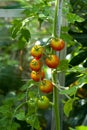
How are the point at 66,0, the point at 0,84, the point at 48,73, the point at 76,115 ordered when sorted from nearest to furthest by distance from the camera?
the point at 66,0 < the point at 76,115 < the point at 48,73 < the point at 0,84

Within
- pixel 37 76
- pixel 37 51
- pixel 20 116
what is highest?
pixel 37 51

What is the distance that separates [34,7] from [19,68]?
1.17m

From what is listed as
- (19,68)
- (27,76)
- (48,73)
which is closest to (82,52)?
(48,73)

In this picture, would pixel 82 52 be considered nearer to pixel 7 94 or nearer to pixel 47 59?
pixel 47 59

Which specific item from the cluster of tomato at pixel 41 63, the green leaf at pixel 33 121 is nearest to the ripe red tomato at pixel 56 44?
the cluster of tomato at pixel 41 63

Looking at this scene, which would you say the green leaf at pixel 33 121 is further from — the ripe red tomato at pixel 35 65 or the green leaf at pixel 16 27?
the green leaf at pixel 16 27

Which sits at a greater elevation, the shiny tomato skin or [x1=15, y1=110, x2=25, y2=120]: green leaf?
the shiny tomato skin

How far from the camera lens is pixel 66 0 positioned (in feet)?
4.69

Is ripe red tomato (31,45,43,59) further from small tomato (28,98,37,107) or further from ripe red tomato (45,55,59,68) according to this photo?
small tomato (28,98,37,107)

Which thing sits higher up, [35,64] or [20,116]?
[35,64]

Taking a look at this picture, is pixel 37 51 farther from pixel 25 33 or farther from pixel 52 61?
pixel 25 33

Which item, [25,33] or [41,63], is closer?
[41,63]

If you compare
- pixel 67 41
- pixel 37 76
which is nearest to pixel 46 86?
pixel 37 76

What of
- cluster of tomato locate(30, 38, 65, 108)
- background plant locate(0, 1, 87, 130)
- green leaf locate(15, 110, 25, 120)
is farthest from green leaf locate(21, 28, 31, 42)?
green leaf locate(15, 110, 25, 120)
